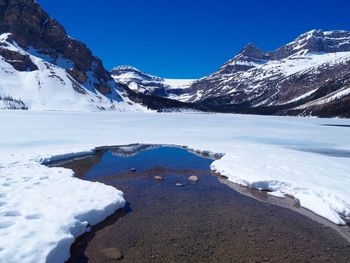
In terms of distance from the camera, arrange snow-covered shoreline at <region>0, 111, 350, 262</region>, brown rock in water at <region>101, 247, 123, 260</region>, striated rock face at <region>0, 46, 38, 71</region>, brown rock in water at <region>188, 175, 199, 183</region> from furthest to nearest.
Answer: striated rock face at <region>0, 46, 38, 71</region> → brown rock in water at <region>188, 175, 199, 183</region> → brown rock in water at <region>101, 247, 123, 260</region> → snow-covered shoreline at <region>0, 111, 350, 262</region>

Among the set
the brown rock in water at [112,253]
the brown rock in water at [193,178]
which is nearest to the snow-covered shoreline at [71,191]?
the brown rock in water at [112,253]

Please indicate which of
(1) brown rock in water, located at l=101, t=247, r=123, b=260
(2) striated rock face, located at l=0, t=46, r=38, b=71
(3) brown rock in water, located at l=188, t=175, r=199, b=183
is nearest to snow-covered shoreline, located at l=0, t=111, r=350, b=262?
(1) brown rock in water, located at l=101, t=247, r=123, b=260

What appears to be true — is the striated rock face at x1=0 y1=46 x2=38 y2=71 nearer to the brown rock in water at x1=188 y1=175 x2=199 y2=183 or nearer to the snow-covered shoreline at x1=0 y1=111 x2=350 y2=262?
the snow-covered shoreline at x1=0 y1=111 x2=350 y2=262

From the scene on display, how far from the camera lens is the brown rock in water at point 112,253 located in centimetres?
1025

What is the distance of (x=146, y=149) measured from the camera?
3269 cm

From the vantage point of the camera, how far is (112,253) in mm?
10484

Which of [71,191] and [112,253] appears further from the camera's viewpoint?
[71,191]

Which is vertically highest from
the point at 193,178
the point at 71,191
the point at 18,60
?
the point at 18,60

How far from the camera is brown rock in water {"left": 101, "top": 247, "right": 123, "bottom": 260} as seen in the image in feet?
33.6

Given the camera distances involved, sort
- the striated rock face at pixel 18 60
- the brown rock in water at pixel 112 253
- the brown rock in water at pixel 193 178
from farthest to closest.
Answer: the striated rock face at pixel 18 60
the brown rock in water at pixel 193 178
the brown rock in water at pixel 112 253

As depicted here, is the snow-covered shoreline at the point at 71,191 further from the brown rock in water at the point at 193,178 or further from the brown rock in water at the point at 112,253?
the brown rock in water at the point at 193,178

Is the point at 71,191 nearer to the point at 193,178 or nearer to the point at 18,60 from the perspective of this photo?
the point at 193,178

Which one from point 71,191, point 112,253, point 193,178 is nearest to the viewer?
point 112,253

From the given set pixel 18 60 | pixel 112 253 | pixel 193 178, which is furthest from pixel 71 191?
pixel 18 60
